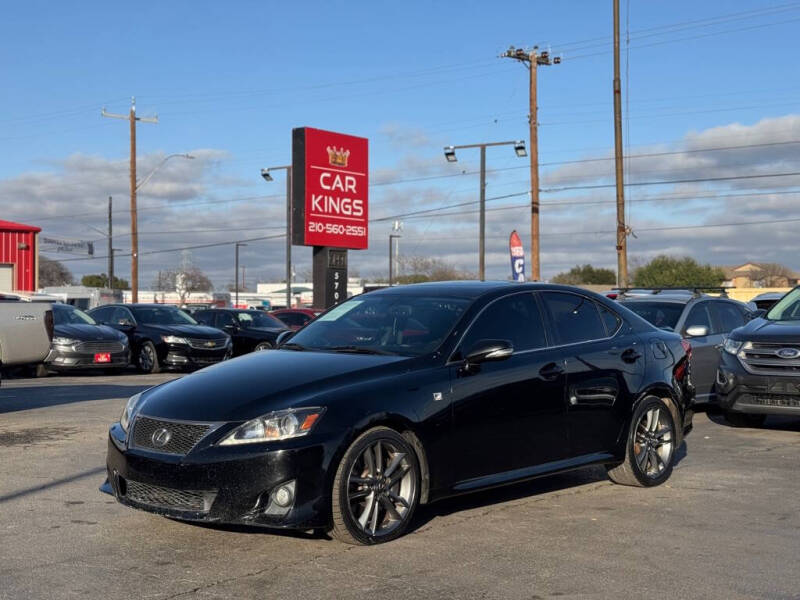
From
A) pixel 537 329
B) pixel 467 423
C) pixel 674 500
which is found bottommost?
pixel 674 500

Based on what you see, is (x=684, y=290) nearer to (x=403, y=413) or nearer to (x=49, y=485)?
(x=403, y=413)

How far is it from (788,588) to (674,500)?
7.66 feet

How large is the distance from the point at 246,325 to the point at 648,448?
19.1 metres

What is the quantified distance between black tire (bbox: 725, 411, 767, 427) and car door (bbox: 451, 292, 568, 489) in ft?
17.8

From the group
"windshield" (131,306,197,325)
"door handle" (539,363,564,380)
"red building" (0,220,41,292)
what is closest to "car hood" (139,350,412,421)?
"door handle" (539,363,564,380)

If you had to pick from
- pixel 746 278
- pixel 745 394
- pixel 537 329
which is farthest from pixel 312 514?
pixel 746 278

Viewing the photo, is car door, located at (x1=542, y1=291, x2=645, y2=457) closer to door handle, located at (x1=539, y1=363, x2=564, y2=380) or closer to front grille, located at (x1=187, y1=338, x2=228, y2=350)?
door handle, located at (x1=539, y1=363, x2=564, y2=380)

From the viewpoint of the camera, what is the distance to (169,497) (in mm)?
5918

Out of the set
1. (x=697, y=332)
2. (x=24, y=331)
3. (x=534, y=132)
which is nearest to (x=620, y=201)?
(x=534, y=132)

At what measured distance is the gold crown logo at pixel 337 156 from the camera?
32250 mm

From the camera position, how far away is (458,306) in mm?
7262

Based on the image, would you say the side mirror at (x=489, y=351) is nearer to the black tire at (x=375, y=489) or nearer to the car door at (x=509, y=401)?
the car door at (x=509, y=401)

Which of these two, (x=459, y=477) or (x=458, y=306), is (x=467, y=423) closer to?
(x=459, y=477)

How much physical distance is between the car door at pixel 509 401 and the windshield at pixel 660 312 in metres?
6.38
